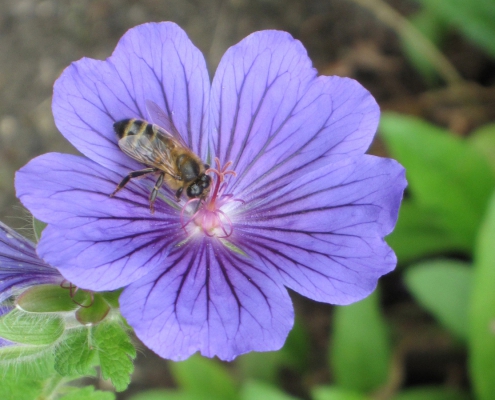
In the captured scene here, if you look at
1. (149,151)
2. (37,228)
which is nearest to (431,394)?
(149,151)

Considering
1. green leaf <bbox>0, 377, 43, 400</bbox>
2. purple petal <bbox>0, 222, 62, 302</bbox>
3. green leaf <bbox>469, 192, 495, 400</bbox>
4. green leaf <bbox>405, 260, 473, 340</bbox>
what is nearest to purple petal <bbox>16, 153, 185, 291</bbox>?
purple petal <bbox>0, 222, 62, 302</bbox>

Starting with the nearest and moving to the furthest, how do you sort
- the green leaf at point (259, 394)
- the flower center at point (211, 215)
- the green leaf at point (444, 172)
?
1. the flower center at point (211, 215)
2. the green leaf at point (259, 394)
3. the green leaf at point (444, 172)

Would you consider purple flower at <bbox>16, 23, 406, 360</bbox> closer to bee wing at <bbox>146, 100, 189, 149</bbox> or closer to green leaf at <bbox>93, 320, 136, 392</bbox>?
bee wing at <bbox>146, 100, 189, 149</bbox>

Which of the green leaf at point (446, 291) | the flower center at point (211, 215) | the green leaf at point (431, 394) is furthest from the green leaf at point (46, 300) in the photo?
the green leaf at point (431, 394)

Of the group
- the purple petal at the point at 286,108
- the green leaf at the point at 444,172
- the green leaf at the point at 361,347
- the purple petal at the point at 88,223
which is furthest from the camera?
the green leaf at the point at 361,347

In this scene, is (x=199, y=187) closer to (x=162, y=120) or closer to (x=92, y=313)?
(x=162, y=120)

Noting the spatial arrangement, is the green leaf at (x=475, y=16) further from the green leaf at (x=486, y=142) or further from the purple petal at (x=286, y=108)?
the purple petal at (x=286, y=108)
